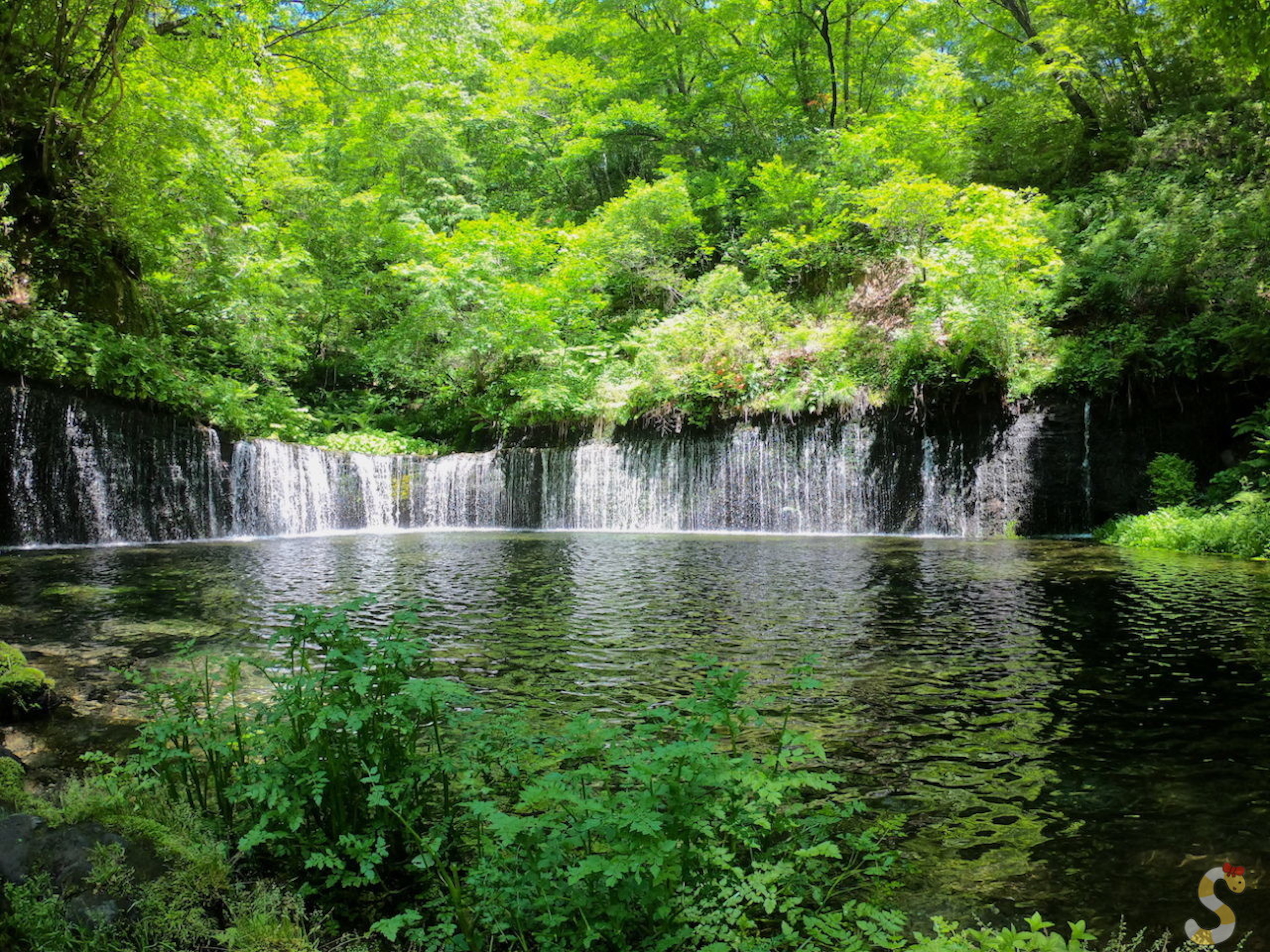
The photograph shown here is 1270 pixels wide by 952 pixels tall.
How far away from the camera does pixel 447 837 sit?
2.52m

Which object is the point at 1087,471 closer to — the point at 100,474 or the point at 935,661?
the point at 935,661

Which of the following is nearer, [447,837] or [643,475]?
[447,837]

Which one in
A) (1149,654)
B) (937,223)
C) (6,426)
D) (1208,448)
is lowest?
(1149,654)

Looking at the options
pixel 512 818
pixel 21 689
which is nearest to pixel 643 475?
pixel 21 689

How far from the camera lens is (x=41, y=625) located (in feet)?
20.3

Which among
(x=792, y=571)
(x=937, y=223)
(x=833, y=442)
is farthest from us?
(x=937, y=223)

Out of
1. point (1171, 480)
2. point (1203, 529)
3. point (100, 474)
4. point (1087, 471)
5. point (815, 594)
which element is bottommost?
point (815, 594)

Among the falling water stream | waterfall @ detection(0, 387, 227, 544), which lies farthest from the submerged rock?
waterfall @ detection(0, 387, 227, 544)

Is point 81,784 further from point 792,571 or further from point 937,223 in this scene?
point 937,223

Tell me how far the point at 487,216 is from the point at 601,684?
993 inches

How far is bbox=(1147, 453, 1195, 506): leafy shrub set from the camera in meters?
12.1

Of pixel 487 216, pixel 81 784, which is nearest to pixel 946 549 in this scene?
pixel 81 784

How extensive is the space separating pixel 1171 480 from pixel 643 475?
1040 cm

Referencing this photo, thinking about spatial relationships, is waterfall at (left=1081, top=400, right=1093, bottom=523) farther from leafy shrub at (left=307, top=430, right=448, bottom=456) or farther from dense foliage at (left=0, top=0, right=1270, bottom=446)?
leafy shrub at (left=307, top=430, right=448, bottom=456)
